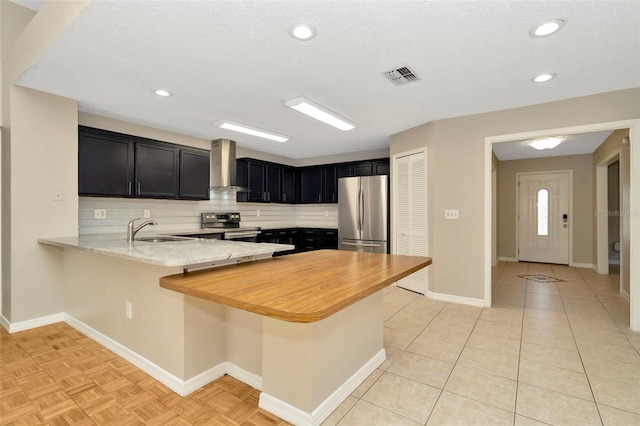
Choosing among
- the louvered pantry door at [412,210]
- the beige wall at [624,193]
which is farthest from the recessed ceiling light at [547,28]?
the beige wall at [624,193]

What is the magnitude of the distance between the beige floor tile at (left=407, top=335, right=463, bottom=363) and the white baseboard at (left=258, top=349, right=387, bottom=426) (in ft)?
2.60

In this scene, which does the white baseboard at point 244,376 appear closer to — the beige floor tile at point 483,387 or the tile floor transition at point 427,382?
the tile floor transition at point 427,382

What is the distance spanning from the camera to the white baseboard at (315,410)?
1.65 meters

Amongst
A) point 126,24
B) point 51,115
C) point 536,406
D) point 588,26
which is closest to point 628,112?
point 588,26

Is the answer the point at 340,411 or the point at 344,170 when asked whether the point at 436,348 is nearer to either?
the point at 340,411

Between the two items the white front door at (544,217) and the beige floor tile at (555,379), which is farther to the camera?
the white front door at (544,217)

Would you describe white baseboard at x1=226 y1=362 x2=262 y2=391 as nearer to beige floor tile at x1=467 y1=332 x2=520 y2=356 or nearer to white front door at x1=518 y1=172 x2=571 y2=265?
beige floor tile at x1=467 y1=332 x2=520 y2=356

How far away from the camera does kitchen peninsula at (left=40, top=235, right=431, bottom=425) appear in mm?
1506

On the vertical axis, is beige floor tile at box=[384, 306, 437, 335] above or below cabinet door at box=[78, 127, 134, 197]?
below

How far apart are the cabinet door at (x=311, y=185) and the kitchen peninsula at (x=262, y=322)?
360 centimetres

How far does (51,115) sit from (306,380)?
369 cm

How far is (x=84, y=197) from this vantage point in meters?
3.65

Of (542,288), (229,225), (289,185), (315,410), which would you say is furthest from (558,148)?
(315,410)

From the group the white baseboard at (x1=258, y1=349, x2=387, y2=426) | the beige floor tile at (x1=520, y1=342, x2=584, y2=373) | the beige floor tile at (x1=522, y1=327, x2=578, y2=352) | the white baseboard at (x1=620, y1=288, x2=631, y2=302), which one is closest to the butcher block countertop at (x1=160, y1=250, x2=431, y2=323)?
the white baseboard at (x1=258, y1=349, x2=387, y2=426)
